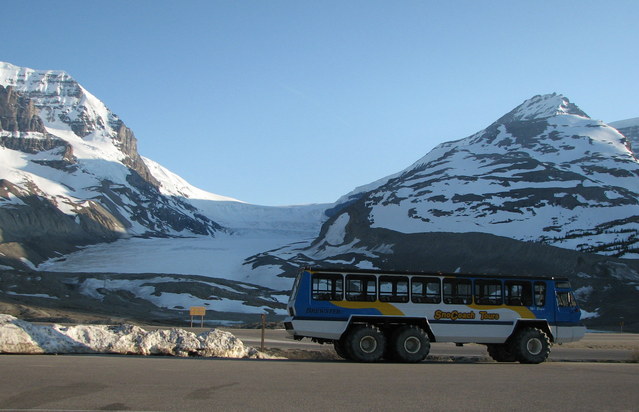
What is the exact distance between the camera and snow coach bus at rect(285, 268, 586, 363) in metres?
19.6

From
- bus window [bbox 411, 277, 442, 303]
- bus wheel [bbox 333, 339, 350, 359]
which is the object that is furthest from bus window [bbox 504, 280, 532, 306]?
bus wheel [bbox 333, 339, 350, 359]

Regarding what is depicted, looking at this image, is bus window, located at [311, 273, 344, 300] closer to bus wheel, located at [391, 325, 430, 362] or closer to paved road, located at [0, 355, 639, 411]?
bus wheel, located at [391, 325, 430, 362]

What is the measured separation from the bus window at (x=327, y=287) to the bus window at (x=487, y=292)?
15.0ft

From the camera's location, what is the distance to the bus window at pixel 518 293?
68.6ft

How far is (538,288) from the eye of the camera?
21.3m

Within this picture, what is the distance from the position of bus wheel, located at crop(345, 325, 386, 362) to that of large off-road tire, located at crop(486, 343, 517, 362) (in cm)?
452

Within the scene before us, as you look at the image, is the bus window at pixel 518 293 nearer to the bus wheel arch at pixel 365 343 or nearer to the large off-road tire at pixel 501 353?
the large off-road tire at pixel 501 353

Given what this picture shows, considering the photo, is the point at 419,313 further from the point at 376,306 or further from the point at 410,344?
the point at 376,306

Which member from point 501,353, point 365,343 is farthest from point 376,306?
point 501,353

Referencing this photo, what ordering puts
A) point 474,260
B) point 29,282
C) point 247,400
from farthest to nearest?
point 474,260 < point 29,282 < point 247,400

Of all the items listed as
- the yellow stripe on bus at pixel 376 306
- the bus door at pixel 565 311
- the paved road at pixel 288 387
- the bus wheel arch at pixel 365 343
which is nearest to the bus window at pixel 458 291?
the yellow stripe on bus at pixel 376 306

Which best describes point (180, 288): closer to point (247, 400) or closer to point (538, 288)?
point (538, 288)

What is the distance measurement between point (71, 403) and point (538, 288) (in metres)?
16.0

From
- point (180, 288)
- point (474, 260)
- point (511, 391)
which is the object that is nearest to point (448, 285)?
point (511, 391)
